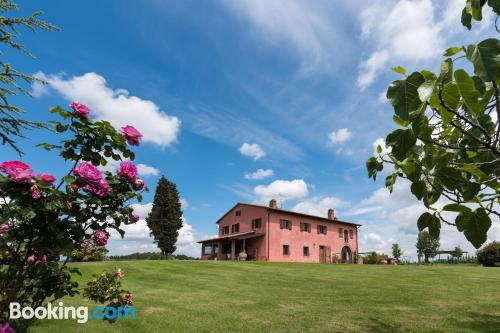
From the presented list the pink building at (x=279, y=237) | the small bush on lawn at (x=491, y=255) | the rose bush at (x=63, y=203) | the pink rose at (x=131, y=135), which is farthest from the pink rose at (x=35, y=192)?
the small bush on lawn at (x=491, y=255)

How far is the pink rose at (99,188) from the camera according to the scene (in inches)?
129

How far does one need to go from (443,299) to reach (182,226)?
127 ft

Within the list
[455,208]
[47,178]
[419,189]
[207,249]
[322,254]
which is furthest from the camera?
[207,249]

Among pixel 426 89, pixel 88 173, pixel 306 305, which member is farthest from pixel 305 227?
pixel 426 89

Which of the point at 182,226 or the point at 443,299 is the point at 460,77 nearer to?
the point at 443,299

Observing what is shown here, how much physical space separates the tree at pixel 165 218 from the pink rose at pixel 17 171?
4417 cm

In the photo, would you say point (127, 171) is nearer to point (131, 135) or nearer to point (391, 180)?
point (131, 135)

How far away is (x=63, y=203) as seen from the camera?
125 inches

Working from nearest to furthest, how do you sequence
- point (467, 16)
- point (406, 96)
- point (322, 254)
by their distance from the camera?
point (406, 96)
point (467, 16)
point (322, 254)

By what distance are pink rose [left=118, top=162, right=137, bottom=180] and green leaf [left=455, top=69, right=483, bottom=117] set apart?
3.29 meters

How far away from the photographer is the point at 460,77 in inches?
47.2

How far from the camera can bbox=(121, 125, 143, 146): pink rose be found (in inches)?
144

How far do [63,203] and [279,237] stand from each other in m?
35.1

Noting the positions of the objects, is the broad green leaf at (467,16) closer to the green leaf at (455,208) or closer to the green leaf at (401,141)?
the green leaf at (401,141)
